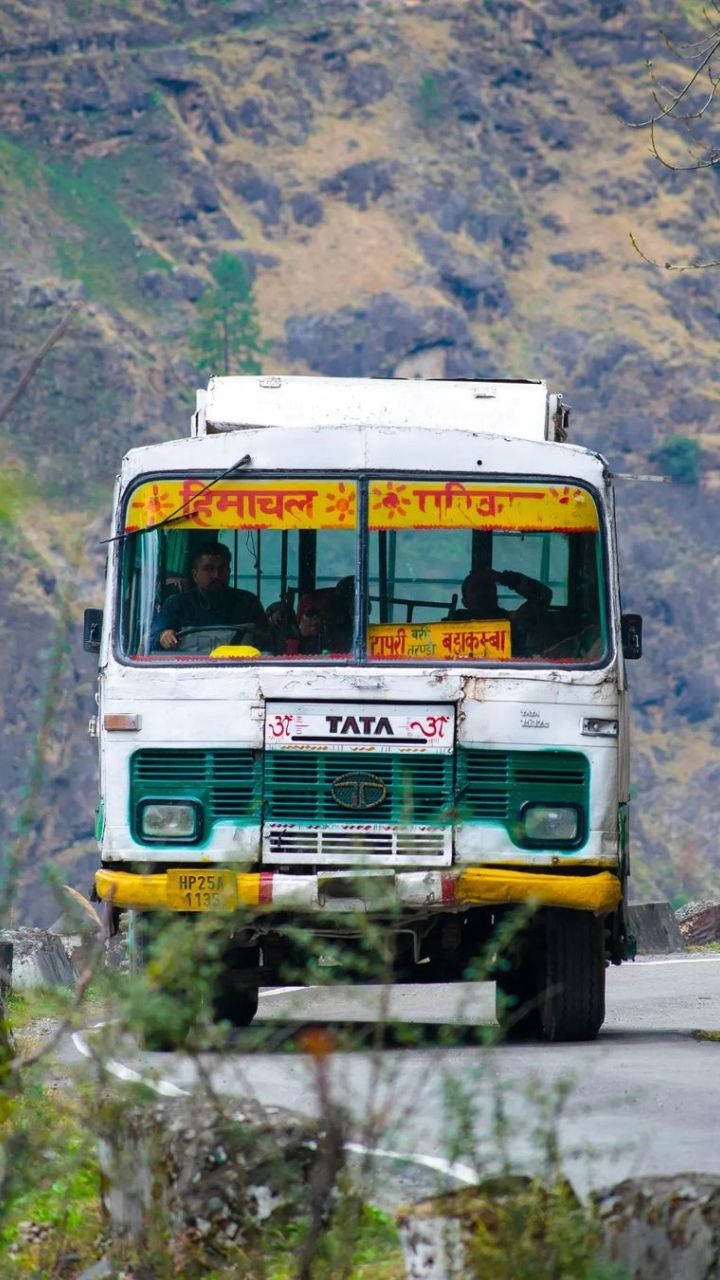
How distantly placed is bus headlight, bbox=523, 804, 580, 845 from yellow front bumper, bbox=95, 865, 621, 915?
189mm

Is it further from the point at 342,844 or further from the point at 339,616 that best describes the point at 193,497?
the point at 342,844

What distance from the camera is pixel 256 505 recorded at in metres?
12.1

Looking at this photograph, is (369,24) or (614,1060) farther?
(369,24)

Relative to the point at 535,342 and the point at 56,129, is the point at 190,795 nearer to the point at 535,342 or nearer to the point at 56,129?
the point at 535,342

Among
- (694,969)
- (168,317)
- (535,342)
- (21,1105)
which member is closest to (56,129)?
(168,317)

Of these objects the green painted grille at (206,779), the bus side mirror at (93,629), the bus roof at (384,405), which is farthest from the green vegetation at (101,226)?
the green painted grille at (206,779)

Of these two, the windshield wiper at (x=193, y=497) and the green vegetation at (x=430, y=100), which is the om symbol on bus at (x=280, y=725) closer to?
the windshield wiper at (x=193, y=497)

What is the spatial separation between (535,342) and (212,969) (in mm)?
135880

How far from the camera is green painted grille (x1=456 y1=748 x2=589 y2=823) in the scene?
11750 millimetres

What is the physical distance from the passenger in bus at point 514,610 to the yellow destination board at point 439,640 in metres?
0.08

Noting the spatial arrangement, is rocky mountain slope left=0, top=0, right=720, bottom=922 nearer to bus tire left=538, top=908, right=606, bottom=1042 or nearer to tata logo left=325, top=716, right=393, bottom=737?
bus tire left=538, top=908, right=606, bottom=1042

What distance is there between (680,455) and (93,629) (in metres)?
125

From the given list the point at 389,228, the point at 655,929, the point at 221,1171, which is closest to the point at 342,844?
the point at 221,1171

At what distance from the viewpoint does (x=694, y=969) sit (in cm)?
1875
